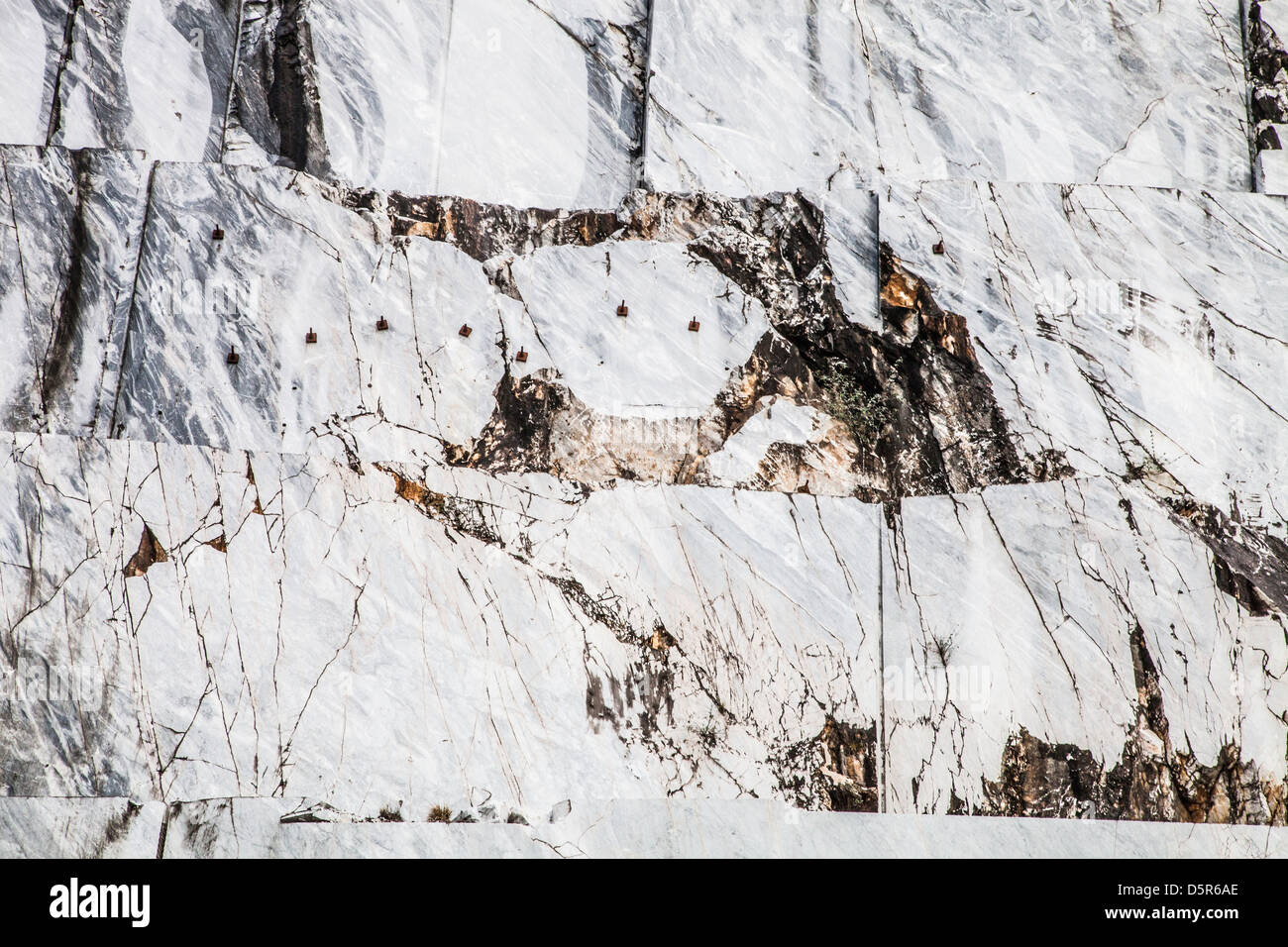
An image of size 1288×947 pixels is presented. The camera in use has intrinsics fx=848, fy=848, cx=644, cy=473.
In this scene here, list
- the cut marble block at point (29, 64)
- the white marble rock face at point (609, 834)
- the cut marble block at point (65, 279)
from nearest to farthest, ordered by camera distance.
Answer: the white marble rock face at point (609, 834)
the cut marble block at point (65, 279)
the cut marble block at point (29, 64)

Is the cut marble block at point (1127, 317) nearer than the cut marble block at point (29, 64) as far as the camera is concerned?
Yes

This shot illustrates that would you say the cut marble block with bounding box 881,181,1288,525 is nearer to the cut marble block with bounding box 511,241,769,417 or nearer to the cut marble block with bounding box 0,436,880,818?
the cut marble block with bounding box 511,241,769,417

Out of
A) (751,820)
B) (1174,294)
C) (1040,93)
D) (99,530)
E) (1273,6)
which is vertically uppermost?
(1273,6)

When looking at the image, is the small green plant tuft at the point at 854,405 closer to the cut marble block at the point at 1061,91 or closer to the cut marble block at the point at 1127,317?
the cut marble block at the point at 1127,317

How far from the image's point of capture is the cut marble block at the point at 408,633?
2.57m

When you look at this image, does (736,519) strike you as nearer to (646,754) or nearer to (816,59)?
(646,754)

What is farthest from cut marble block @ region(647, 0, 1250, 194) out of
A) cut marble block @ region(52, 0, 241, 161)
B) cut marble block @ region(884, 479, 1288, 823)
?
cut marble block @ region(52, 0, 241, 161)

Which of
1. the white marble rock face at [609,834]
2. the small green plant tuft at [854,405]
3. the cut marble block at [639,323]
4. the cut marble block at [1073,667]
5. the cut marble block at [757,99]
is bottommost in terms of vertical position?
the white marble rock face at [609,834]

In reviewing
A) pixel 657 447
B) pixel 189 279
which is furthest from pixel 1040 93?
pixel 189 279

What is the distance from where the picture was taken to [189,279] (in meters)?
2.82

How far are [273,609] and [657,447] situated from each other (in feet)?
4.28

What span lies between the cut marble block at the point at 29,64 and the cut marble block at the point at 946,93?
6.97ft

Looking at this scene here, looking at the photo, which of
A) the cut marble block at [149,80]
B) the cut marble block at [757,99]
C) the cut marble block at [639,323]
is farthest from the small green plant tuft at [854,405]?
the cut marble block at [149,80]
